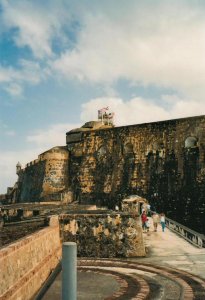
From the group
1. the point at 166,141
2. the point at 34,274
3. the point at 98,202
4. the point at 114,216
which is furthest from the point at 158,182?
the point at 34,274

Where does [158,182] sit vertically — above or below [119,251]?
above

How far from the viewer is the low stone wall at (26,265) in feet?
18.8

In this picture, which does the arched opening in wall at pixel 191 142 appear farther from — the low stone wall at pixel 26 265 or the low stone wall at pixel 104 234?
the low stone wall at pixel 26 265

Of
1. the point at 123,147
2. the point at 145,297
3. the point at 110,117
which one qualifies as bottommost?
the point at 145,297

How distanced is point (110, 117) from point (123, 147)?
10288 mm

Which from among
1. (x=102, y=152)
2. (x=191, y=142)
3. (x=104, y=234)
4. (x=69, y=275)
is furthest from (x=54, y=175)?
(x=69, y=275)

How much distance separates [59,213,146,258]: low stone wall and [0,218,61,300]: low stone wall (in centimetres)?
193

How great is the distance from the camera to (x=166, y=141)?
91.6 ft

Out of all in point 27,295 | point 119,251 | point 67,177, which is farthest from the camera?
point 67,177

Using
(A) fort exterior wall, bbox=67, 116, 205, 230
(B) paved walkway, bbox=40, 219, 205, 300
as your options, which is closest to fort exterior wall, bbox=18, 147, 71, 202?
(A) fort exterior wall, bbox=67, 116, 205, 230

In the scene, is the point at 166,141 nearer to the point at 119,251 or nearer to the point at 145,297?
the point at 119,251

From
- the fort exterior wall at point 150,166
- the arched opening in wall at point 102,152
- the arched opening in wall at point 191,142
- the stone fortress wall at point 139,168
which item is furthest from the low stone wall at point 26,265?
the arched opening in wall at point 102,152

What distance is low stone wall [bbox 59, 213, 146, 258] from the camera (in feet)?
37.9

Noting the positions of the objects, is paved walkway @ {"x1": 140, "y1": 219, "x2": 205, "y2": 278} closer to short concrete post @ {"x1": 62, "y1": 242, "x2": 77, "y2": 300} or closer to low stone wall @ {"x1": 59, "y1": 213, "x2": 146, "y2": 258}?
low stone wall @ {"x1": 59, "y1": 213, "x2": 146, "y2": 258}
